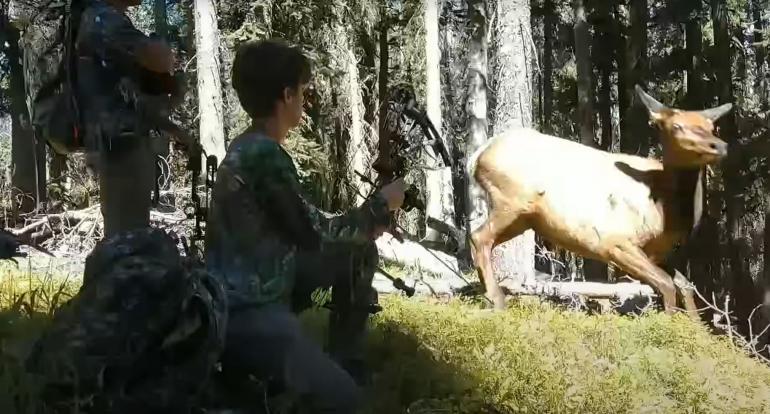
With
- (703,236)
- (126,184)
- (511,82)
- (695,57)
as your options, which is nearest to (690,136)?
(703,236)

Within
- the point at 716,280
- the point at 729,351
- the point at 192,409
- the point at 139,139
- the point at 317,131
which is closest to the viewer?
the point at 192,409

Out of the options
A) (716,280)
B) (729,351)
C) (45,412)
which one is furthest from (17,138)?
(716,280)

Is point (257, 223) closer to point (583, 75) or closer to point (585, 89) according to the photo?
point (585, 89)

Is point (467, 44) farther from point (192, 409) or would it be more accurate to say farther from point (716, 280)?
point (192, 409)

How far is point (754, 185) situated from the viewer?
4227 millimetres

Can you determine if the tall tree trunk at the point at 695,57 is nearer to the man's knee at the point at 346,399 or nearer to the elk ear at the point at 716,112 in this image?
the elk ear at the point at 716,112

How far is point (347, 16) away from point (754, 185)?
7.25 ft

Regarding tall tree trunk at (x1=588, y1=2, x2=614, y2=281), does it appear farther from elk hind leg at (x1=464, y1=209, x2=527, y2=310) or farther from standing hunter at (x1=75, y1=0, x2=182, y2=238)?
standing hunter at (x1=75, y1=0, x2=182, y2=238)

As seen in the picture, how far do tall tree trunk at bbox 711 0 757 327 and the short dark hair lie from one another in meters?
2.74

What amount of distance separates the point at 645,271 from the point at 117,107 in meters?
2.93

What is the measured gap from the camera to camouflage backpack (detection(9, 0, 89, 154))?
209 centimetres

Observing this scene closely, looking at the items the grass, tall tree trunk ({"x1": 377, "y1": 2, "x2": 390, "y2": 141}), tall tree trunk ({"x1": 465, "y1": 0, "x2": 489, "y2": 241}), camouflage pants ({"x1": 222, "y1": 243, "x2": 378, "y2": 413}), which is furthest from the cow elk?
camouflage pants ({"x1": 222, "y1": 243, "x2": 378, "y2": 413})

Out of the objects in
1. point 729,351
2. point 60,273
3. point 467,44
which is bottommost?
point 729,351

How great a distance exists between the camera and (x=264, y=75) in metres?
1.99
